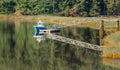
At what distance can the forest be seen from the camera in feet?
413

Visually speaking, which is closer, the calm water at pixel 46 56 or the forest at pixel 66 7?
the calm water at pixel 46 56

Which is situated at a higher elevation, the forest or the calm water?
the forest

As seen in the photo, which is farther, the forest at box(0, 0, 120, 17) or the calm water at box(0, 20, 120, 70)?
the forest at box(0, 0, 120, 17)

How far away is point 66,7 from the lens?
Answer: 127500 millimetres

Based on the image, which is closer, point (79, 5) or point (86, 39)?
point (86, 39)

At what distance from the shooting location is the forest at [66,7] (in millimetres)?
125750

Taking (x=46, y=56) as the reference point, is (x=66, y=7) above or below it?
above

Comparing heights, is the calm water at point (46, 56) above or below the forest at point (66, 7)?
below

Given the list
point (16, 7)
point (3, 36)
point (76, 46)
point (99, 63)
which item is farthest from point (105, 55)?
point (16, 7)

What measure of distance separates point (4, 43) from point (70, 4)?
61.9m

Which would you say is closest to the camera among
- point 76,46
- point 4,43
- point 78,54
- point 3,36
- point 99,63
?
point 99,63

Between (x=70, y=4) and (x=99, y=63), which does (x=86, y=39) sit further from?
(x=70, y=4)

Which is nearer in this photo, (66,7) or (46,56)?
(46,56)

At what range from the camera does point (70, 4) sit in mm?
128750
